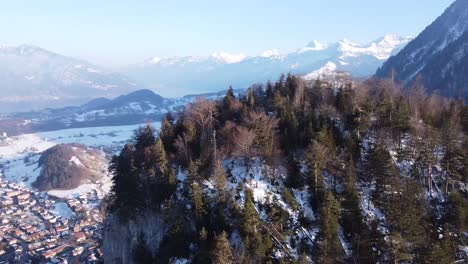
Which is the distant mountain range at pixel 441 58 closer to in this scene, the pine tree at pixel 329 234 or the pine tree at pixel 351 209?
the pine tree at pixel 351 209

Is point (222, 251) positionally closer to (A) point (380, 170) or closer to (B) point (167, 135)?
(A) point (380, 170)

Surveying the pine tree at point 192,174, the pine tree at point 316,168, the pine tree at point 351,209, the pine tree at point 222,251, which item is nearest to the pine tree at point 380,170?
the pine tree at point 351,209

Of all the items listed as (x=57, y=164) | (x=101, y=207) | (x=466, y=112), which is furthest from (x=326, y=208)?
(x=57, y=164)

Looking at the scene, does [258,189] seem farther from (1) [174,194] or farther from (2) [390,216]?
(2) [390,216]

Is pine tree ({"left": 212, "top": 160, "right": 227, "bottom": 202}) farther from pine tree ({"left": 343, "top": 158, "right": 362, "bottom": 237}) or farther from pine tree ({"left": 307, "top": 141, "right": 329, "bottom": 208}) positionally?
pine tree ({"left": 343, "top": 158, "right": 362, "bottom": 237})

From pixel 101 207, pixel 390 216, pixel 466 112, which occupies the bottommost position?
pixel 101 207

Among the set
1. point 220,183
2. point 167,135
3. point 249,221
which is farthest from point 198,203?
point 167,135

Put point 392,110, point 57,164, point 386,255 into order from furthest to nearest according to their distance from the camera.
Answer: point 57,164, point 392,110, point 386,255
